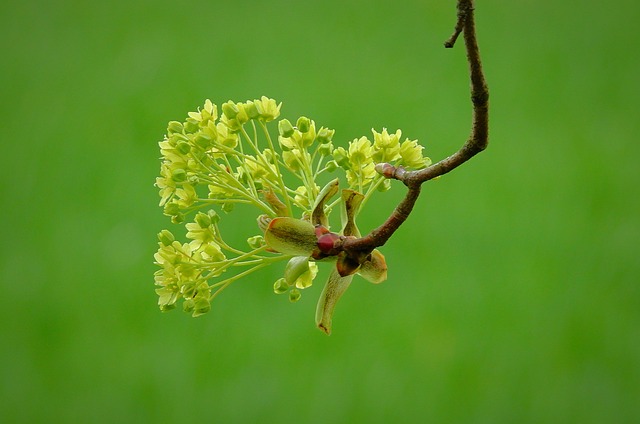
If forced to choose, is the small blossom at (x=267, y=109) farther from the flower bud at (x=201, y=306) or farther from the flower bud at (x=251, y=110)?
the flower bud at (x=201, y=306)

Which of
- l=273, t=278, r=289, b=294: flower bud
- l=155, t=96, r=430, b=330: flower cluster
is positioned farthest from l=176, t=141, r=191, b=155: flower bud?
l=273, t=278, r=289, b=294: flower bud

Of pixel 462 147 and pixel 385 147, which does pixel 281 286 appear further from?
pixel 462 147

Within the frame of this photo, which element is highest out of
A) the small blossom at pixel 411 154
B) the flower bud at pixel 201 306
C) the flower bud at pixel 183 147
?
the small blossom at pixel 411 154

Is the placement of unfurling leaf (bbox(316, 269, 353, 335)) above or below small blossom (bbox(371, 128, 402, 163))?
below

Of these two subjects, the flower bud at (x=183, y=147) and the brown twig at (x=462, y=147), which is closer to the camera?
the brown twig at (x=462, y=147)

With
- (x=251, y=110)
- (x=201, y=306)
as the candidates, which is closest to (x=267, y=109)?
(x=251, y=110)

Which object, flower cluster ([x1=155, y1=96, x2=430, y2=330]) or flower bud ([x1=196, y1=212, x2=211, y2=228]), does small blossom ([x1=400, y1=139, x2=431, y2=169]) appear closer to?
flower cluster ([x1=155, y1=96, x2=430, y2=330])

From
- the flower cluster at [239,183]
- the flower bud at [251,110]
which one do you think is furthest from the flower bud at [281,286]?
the flower bud at [251,110]
